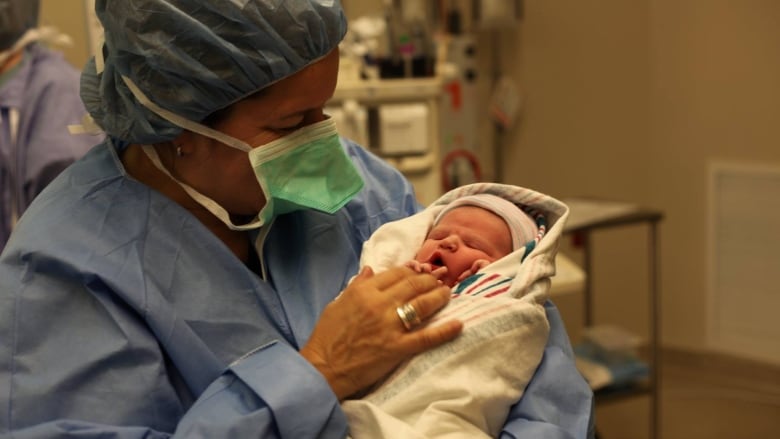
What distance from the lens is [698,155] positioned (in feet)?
12.2

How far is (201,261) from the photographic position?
48.7 inches

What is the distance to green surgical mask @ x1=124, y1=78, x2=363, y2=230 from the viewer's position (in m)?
1.24

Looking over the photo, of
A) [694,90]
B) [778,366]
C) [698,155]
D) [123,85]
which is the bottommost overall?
[778,366]

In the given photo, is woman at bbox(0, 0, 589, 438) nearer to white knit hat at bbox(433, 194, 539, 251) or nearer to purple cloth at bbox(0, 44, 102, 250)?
white knit hat at bbox(433, 194, 539, 251)

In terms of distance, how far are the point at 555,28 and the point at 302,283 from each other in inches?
107

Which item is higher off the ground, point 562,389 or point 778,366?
point 562,389

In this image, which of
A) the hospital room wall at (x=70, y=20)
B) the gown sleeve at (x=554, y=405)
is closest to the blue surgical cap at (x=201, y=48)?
the gown sleeve at (x=554, y=405)

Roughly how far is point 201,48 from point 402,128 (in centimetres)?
138

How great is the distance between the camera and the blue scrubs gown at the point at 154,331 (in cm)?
107

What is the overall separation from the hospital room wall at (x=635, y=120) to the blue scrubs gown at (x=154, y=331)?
2.60 metres

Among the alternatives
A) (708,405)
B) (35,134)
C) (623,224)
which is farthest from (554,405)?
(708,405)

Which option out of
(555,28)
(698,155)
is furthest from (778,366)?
(555,28)

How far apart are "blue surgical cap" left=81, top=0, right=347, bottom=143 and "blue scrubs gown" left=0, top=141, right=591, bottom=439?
0.41 ft

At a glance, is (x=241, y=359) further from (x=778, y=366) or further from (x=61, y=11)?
(x=778, y=366)
